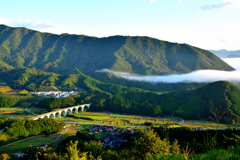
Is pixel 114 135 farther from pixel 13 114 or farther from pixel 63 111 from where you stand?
pixel 13 114

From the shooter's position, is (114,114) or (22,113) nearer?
(22,113)

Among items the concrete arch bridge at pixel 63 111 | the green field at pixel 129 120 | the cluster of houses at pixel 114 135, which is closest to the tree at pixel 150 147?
the cluster of houses at pixel 114 135

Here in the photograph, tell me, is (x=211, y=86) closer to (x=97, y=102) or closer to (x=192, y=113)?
(x=192, y=113)

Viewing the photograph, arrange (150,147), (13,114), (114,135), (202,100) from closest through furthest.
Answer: (150,147)
(114,135)
(13,114)
(202,100)

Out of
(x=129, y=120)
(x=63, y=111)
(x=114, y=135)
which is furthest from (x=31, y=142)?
(x=63, y=111)

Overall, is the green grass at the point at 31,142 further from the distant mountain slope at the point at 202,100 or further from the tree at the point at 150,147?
the distant mountain slope at the point at 202,100

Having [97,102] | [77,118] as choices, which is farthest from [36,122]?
[97,102]
